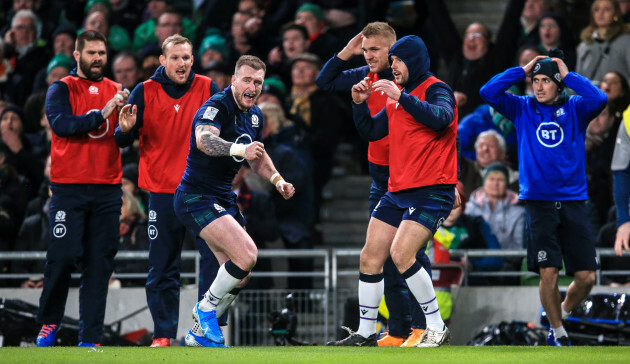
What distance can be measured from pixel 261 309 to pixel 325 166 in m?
2.94

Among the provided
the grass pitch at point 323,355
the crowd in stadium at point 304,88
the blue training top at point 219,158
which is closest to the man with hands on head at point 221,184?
the blue training top at point 219,158

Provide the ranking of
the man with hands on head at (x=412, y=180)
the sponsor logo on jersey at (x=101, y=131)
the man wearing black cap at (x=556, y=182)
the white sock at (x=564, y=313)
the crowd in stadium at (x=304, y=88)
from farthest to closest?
the crowd in stadium at (x=304, y=88) → the white sock at (x=564, y=313) → the man wearing black cap at (x=556, y=182) → the sponsor logo on jersey at (x=101, y=131) → the man with hands on head at (x=412, y=180)

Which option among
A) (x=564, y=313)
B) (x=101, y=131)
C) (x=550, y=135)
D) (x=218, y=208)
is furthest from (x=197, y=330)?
(x=564, y=313)

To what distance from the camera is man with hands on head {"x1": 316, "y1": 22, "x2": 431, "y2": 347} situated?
8.94 m

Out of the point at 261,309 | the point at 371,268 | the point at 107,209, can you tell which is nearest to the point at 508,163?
the point at 261,309

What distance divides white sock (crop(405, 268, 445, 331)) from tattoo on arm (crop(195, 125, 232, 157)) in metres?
1.70

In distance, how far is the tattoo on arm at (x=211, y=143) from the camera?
8.12 meters

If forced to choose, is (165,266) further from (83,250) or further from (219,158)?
(219,158)

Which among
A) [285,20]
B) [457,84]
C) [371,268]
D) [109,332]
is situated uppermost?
[285,20]

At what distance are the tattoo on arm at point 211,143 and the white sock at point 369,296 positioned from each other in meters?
1.58

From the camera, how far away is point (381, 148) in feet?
30.2

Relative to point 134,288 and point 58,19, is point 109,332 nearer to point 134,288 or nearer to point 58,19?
point 134,288

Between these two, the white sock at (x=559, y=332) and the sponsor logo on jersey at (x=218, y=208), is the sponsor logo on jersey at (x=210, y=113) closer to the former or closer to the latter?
the sponsor logo on jersey at (x=218, y=208)

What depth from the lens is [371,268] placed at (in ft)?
28.5
